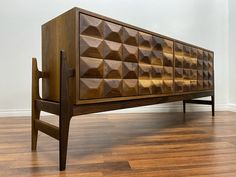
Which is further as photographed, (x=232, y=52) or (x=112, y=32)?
(x=232, y=52)

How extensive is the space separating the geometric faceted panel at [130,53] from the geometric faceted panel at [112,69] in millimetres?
68

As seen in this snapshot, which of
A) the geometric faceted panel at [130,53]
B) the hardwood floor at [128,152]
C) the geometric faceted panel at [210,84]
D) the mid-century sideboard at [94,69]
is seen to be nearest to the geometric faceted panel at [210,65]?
the geometric faceted panel at [210,84]

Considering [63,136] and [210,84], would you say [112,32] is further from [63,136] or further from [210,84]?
[210,84]

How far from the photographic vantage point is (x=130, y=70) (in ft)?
4.13

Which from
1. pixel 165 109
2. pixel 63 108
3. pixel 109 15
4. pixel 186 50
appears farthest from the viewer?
pixel 165 109

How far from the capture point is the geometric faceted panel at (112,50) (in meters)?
1.10

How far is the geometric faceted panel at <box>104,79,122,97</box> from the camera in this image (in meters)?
1.11

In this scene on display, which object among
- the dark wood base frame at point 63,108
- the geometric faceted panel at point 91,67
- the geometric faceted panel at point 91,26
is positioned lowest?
the dark wood base frame at point 63,108

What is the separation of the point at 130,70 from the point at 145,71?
156 mm

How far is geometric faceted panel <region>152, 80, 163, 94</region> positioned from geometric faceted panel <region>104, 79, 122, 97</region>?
35 cm

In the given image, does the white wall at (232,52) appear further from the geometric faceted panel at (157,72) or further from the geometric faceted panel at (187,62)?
the geometric faceted panel at (157,72)

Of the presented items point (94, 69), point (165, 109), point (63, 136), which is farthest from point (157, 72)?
point (165, 109)

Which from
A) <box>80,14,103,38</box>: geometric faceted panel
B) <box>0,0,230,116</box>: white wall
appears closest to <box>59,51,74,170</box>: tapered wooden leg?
<box>80,14,103,38</box>: geometric faceted panel

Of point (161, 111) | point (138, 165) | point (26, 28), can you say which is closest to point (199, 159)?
point (138, 165)
